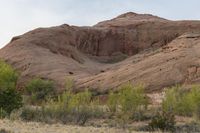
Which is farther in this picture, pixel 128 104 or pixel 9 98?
pixel 128 104

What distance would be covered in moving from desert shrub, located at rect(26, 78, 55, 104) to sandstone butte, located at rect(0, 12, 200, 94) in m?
1.20

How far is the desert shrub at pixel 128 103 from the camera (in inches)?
1163

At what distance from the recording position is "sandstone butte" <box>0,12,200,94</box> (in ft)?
152

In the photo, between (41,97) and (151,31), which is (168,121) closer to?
(41,97)

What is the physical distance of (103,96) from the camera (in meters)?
44.9

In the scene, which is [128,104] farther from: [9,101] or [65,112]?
[9,101]

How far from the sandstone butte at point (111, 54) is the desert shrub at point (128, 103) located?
40.7 ft

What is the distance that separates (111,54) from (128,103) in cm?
4577

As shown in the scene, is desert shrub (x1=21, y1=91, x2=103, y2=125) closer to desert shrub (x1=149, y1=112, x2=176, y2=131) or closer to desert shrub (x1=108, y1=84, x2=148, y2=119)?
A: desert shrub (x1=108, y1=84, x2=148, y2=119)

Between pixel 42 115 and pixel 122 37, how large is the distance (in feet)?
160

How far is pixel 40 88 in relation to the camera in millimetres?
48281

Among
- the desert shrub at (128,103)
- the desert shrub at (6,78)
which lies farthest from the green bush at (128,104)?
the desert shrub at (6,78)

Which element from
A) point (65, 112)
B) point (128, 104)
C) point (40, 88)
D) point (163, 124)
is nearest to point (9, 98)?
point (65, 112)

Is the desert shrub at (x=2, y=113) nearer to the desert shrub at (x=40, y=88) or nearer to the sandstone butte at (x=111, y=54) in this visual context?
the desert shrub at (x=40, y=88)
